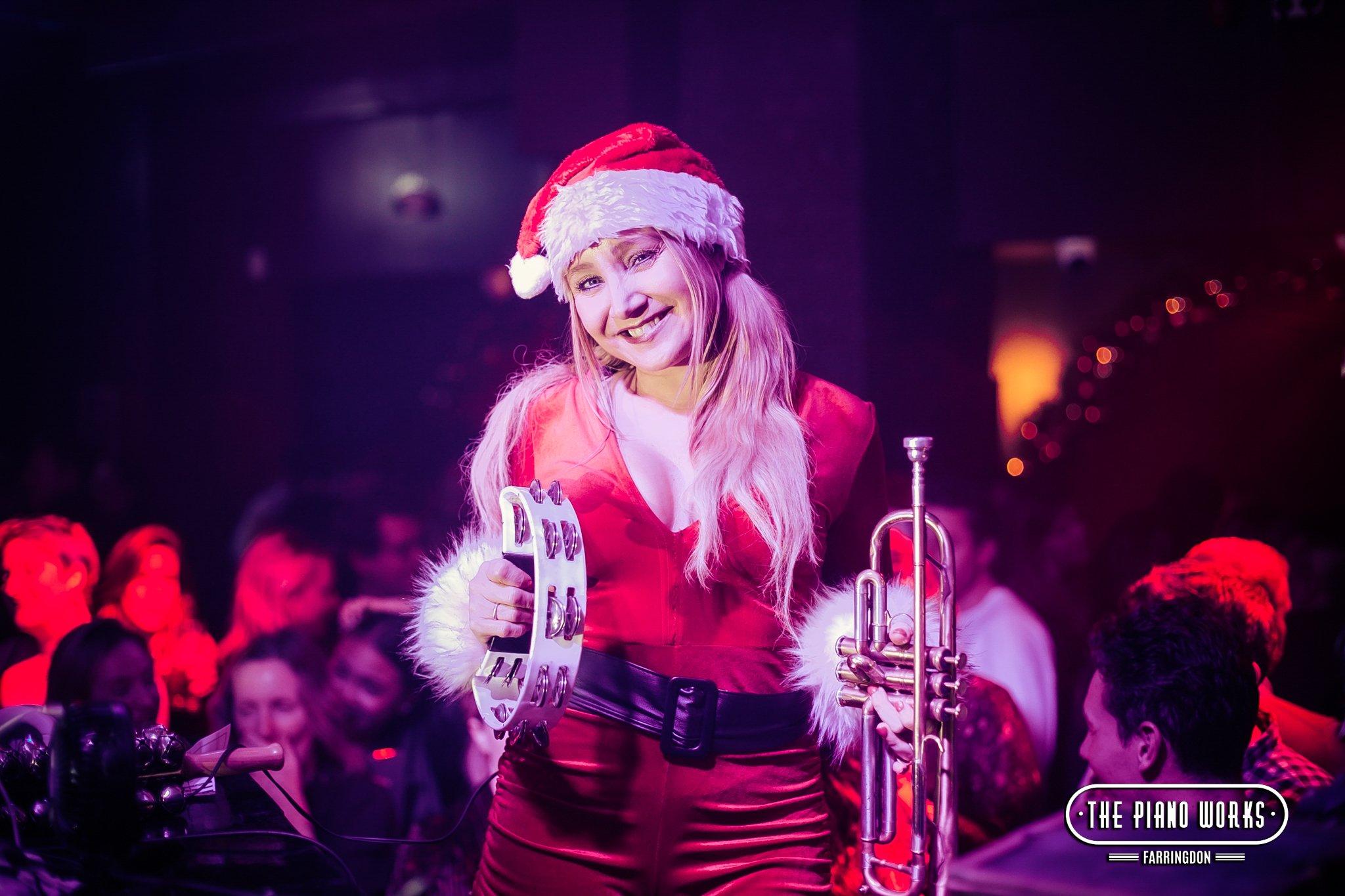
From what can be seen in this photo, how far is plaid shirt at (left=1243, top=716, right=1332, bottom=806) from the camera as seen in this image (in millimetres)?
2650

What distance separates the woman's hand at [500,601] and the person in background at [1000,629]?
1.65 metres

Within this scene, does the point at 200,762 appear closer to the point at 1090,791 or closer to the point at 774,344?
the point at 774,344

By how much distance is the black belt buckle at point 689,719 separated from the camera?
2127 mm

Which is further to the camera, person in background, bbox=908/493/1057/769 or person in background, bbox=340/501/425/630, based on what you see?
person in background, bbox=340/501/425/630

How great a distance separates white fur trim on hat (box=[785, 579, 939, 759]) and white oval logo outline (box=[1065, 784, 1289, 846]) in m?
0.41

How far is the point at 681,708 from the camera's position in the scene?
213cm

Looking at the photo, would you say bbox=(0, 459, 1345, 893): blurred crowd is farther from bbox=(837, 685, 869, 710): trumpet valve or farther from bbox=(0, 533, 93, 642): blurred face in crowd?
bbox=(837, 685, 869, 710): trumpet valve

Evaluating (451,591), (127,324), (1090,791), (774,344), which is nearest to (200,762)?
(451,591)

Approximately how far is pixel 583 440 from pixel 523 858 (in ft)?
2.65

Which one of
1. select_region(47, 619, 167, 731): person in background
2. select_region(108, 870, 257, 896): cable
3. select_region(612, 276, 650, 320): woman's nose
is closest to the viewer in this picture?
select_region(108, 870, 257, 896): cable

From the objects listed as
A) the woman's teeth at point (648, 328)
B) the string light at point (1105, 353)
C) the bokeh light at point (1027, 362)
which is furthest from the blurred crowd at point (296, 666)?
the bokeh light at point (1027, 362)

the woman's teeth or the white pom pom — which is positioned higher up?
the white pom pom

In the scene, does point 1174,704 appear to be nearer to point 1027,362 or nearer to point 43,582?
point 43,582

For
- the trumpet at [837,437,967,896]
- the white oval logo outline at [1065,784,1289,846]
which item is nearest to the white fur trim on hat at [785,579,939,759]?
the trumpet at [837,437,967,896]
